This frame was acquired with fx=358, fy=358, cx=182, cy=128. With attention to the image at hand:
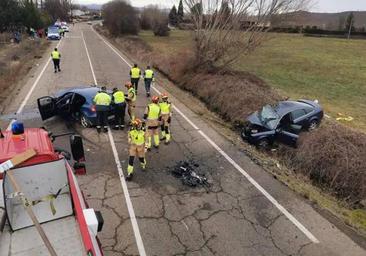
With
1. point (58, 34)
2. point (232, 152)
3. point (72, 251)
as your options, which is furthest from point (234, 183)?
point (58, 34)

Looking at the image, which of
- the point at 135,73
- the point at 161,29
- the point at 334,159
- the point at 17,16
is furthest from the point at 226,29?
the point at 161,29

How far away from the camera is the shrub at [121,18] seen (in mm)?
52656

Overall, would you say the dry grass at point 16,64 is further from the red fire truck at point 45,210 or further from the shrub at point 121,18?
the shrub at point 121,18

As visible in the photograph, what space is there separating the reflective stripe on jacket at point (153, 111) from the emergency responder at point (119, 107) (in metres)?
2.08

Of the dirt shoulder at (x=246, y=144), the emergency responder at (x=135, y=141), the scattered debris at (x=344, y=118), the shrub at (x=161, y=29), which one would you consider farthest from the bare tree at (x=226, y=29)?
the shrub at (x=161, y=29)

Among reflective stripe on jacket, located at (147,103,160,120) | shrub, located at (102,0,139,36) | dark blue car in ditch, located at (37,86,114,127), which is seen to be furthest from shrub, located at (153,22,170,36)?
reflective stripe on jacket, located at (147,103,160,120)

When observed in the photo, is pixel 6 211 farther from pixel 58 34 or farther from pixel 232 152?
pixel 58 34

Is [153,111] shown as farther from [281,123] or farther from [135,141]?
[281,123]

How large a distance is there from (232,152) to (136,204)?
4515 millimetres

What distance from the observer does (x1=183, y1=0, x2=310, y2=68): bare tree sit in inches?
856

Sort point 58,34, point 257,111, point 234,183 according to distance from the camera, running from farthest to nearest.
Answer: point 58,34, point 257,111, point 234,183

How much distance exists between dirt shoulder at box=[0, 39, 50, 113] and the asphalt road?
542 cm

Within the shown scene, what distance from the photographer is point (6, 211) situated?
16.1ft

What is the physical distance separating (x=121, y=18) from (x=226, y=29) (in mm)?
34113
